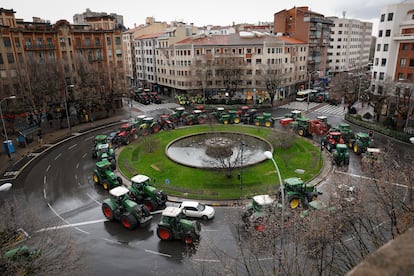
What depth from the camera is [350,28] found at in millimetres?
101125

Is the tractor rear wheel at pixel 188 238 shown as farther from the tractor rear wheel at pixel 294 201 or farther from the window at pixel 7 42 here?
the window at pixel 7 42

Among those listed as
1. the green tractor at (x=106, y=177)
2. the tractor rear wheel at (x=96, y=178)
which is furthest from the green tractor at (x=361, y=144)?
the tractor rear wheel at (x=96, y=178)

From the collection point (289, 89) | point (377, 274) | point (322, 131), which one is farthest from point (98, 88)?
point (377, 274)

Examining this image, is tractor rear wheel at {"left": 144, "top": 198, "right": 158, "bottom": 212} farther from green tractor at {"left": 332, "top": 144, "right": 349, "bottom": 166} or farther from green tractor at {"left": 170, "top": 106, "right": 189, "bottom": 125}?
green tractor at {"left": 170, "top": 106, "right": 189, "bottom": 125}

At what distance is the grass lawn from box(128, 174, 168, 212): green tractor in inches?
91.9

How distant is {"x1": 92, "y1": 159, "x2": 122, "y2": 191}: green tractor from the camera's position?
27.5 meters

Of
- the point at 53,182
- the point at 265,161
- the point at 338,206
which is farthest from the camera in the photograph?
the point at 265,161

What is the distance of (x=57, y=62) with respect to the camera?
167ft

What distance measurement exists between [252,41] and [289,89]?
15.5m

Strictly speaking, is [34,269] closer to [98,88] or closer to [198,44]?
[98,88]

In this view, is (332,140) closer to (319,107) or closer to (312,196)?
(312,196)

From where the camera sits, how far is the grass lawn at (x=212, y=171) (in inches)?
1056

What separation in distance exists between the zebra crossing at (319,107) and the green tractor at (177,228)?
44.7 meters

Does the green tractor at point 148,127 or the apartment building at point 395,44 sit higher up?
the apartment building at point 395,44
